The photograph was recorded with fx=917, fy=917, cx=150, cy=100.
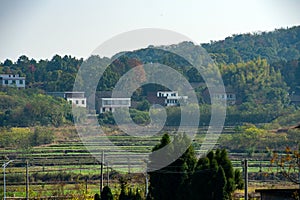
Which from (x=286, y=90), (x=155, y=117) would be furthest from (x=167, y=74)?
(x=155, y=117)

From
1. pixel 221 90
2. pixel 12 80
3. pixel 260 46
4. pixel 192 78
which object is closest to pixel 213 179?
pixel 221 90

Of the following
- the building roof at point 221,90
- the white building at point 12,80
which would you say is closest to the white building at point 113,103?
the building roof at point 221,90

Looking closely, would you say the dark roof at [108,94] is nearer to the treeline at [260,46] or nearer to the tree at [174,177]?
the treeline at [260,46]

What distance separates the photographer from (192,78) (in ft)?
217

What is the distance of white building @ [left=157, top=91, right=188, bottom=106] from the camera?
5876cm

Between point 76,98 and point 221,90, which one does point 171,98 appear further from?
point 76,98

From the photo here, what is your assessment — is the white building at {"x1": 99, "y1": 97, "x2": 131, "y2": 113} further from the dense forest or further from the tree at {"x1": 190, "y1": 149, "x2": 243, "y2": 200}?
the tree at {"x1": 190, "y1": 149, "x2": 243, "y2": 200}

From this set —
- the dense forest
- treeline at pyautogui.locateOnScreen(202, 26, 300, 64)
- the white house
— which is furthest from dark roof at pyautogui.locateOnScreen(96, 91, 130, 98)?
treeline at pyautogui.locateOnScreen(202, 26, 300, 64)

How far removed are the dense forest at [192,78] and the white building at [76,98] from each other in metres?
1.69

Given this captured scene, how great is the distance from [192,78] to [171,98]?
6421 millimetres

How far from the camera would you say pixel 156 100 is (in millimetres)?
60719

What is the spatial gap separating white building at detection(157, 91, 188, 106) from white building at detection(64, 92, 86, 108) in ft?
17.2

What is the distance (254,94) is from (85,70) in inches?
552

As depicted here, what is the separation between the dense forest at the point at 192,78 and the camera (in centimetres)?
5031
